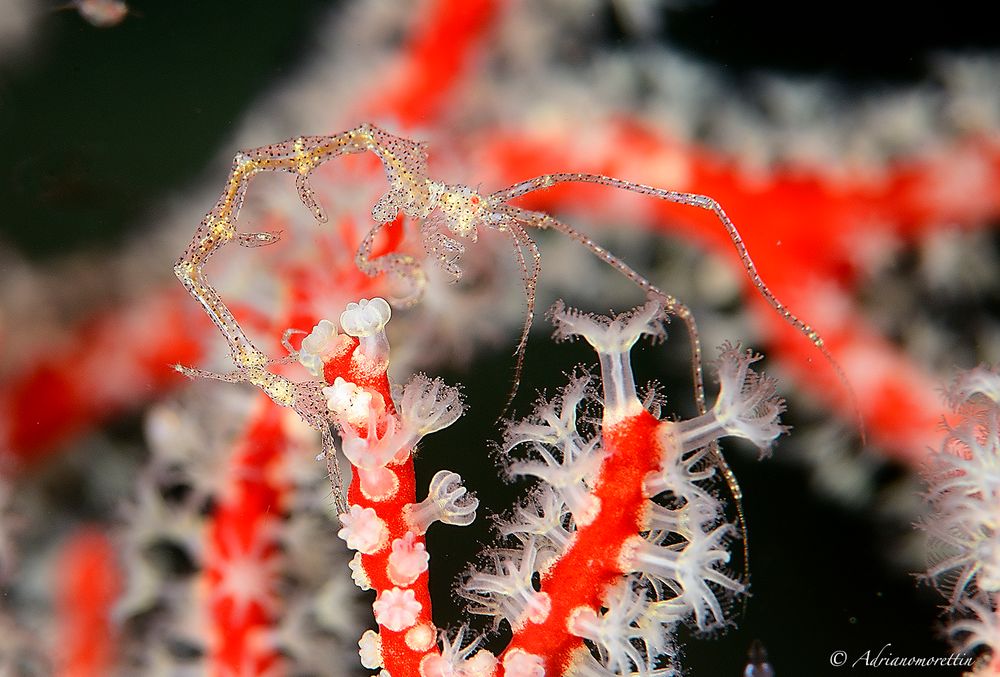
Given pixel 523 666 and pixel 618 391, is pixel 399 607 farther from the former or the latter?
pixel 618 391

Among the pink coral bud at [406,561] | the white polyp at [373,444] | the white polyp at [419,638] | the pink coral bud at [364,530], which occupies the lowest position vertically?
the white polyp at [419,638]

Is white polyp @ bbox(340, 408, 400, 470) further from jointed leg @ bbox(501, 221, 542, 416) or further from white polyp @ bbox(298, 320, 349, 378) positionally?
jointed leg @ bbox(501, 221, 542, 416)

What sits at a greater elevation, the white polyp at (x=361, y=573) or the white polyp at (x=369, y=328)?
the white polyp at (x=369, y=328)

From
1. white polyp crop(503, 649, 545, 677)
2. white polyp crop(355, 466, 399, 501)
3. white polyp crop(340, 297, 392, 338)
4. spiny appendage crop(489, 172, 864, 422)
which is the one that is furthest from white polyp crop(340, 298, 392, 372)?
white polyp crop(503, 649, 545, 677)

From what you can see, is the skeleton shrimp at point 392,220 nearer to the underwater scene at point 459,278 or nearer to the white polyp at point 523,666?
the underwater scene at point 459,278

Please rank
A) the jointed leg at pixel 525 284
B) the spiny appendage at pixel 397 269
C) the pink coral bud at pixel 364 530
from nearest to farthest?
the pink coral bud at pixel 364 530
the spiny appendage at pixel 397 269
the jointed leg at pixel 525 284

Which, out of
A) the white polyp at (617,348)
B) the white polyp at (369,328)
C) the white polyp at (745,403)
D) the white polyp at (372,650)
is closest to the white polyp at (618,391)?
the white polyp at (617,348)

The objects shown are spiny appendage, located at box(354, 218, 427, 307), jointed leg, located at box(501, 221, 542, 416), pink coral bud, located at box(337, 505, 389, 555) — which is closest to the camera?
pink coral bud, located at box(337, 505, 389, 555)

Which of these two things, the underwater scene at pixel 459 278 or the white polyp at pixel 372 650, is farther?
the underwater scene at pixel 459 278
